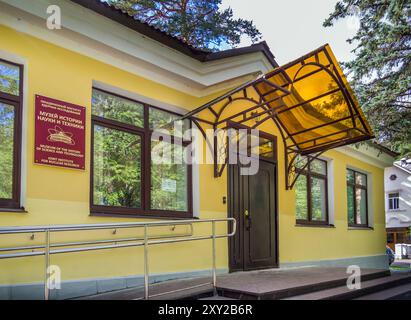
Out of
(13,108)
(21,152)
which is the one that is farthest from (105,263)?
(13,108)

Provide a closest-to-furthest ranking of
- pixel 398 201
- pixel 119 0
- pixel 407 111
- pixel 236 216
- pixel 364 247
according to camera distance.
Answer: pixel 236 216 → pixel 407 111 → pixel 364 247 → pixel 119 0 → pixel 398 201

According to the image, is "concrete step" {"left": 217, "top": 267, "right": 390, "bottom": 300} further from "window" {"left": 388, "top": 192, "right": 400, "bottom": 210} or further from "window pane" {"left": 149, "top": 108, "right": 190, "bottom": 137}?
"window" {"left": 388, "top": 192, "right": 400, "bottom": 210}

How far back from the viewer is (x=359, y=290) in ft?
22.3

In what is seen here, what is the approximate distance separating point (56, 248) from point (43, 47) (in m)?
2.40

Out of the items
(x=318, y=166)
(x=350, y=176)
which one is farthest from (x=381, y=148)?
(x=318, y=166)

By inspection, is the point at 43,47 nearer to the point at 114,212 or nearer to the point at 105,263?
the point at 114,212

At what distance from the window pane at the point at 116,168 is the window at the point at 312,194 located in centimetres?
442

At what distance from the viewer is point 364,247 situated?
1316 centimetres

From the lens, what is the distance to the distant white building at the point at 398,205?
3291cm

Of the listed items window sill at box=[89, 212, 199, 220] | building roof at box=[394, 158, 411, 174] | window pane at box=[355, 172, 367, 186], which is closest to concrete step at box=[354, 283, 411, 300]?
window sill at box=[89, 212, 199, 220]

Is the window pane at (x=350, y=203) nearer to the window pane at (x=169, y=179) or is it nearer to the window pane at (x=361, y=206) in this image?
the window pane at (x=361, y=206)

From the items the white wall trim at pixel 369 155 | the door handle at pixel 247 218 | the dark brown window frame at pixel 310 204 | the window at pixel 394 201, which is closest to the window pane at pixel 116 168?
the door handle at pixel 247 218

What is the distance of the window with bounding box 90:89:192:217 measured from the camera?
6.09m

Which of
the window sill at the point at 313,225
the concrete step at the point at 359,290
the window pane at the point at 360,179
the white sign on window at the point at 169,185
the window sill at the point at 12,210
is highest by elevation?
the window pane at the point at 360,179
